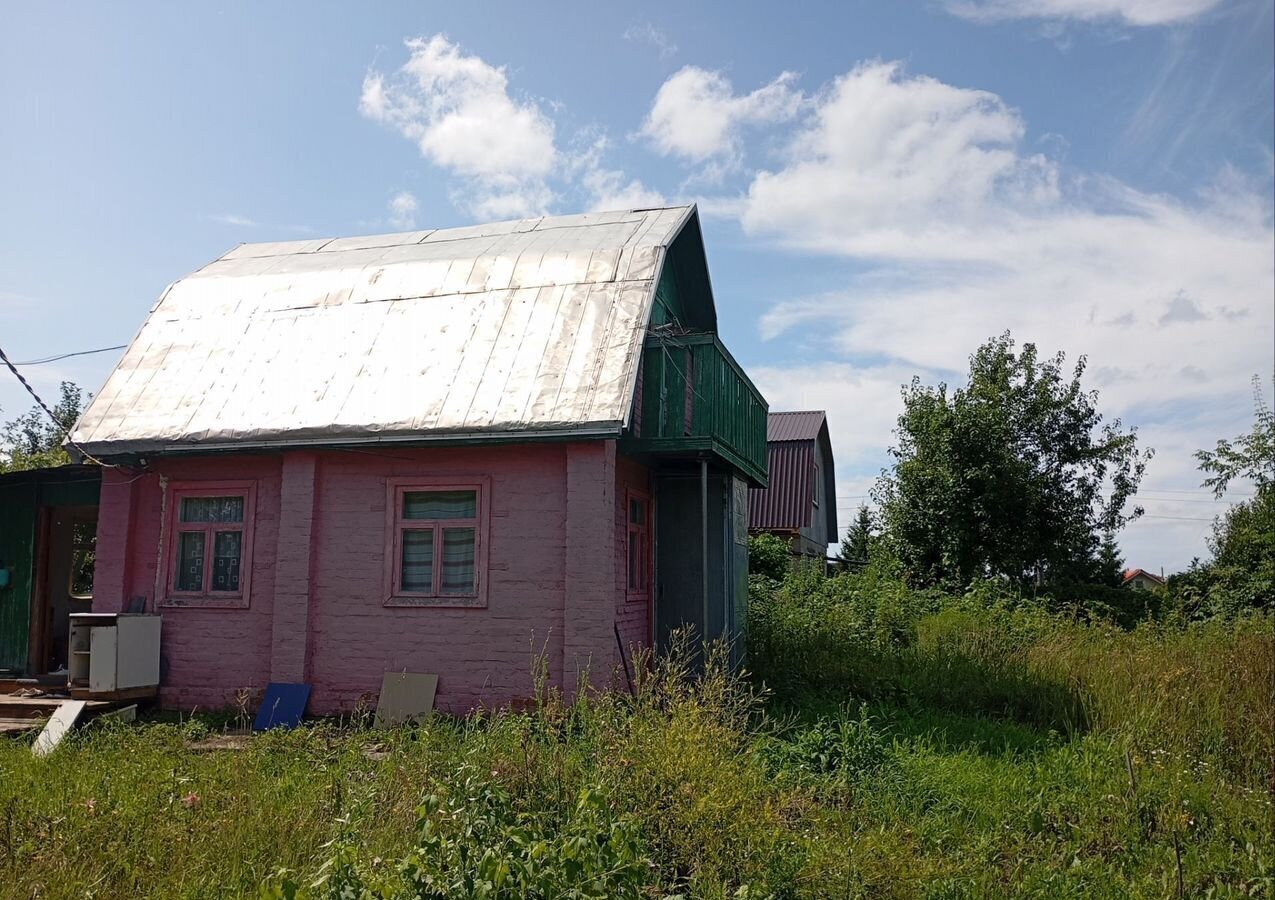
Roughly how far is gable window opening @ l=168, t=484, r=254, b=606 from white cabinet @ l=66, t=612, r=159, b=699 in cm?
75

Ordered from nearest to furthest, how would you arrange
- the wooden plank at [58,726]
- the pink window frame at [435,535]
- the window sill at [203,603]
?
the wooden plank at [58,726] < the pink window frame at [435,535] < the window sill at [203,603]

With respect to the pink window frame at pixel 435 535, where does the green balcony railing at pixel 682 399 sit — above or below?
above

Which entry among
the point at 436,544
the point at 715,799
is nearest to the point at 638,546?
the point at 436,544

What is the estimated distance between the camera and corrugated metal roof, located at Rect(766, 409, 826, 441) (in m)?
30.9

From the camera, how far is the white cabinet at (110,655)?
1130 centimetres

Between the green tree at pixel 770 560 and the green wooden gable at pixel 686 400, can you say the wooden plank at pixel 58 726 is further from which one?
the green tree at pixel 770 560

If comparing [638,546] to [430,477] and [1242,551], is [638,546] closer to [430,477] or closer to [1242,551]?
[430,477]

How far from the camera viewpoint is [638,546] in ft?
42.9

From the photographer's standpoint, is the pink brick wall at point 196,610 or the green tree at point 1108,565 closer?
the pink brick wall at point 196,610

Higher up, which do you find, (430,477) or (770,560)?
(430,477)

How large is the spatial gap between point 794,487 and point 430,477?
63.3ft

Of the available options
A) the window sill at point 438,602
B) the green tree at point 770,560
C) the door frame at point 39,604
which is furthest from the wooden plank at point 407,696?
the green tree at point 770,560

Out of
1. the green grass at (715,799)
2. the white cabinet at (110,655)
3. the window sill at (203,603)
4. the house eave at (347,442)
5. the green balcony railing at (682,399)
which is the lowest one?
the green grass at (715,799)

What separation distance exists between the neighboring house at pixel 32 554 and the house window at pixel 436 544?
4.96 metres
